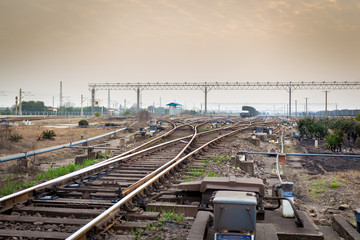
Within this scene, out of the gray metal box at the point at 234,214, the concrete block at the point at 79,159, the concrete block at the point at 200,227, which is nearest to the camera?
the gray metal box at the point at 234,214

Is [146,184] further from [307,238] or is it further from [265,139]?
[265,139]

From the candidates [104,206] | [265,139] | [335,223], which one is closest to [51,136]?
[265,139]

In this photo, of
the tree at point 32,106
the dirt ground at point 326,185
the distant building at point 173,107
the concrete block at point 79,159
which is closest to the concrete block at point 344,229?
the dirt ground at point 326,185

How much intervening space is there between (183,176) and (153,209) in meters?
2.66

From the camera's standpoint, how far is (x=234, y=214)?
3.62 metres

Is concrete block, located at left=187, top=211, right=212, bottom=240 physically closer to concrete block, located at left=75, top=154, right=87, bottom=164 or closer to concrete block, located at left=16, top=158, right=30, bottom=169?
concrete block, located at left=75, top=154, right=87, bottom=164

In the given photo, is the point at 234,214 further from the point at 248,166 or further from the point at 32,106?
the point at 32,106

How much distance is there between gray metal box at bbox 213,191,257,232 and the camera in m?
3.58

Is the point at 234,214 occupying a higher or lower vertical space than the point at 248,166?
higher

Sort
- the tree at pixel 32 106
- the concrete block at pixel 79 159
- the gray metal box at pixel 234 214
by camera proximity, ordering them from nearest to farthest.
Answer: the gray metal box at pixel 234 214 → the concrete block at pixel 79 159 → the tree at pixel 32 106

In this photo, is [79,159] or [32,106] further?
[32,106]

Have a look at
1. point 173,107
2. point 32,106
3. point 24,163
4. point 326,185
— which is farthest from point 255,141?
point 32,106

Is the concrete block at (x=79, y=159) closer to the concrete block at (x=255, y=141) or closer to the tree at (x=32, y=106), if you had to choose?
the concrete block at (x=255, y=141)

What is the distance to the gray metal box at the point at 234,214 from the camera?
358 cm
